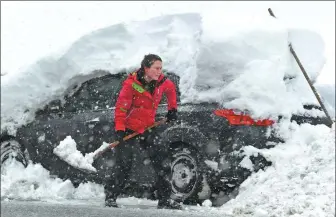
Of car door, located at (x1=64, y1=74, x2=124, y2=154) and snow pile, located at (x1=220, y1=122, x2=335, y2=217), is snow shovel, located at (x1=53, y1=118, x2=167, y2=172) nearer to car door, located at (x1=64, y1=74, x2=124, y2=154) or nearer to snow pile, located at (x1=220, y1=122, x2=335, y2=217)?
car door, located at (x1=64, y1=74, x2=124, y2=154)

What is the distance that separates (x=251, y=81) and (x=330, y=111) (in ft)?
5.29

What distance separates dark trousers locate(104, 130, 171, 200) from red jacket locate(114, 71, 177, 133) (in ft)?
0.40

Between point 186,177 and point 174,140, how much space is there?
45 cm

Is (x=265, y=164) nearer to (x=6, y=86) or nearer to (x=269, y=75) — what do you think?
(x=269, y=75)

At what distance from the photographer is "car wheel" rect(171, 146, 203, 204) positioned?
762 cm

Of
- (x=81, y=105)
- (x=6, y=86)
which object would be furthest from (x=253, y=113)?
(x=6, y=86)

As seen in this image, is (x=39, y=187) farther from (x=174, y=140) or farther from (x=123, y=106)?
(x=123, y=106)

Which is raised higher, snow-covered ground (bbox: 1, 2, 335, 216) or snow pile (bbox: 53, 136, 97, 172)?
snow-covered ground (bbox: 1, 2, 335, 216)

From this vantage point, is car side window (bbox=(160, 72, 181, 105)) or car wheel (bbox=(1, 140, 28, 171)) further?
car wheel (bbox=(1, 140, 28, 171))

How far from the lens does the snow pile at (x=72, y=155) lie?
858cm

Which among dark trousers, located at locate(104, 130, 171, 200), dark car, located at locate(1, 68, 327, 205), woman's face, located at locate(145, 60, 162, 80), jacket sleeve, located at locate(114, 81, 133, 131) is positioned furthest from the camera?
dark car, located at locate(1, 68, 327, 205)

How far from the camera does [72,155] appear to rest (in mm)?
8758

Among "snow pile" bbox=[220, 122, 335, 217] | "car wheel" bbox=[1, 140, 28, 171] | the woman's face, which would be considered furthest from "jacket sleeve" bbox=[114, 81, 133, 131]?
"car wheel" bbox=[1, 140, 28, 171]

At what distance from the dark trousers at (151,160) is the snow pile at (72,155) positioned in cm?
135
